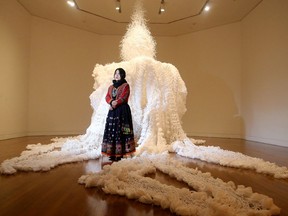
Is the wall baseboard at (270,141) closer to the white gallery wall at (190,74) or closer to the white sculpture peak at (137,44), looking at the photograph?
the white gallery wall at (190,74)

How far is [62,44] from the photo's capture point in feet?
21.0

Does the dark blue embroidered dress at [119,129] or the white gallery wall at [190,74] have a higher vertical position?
the white gallery wall at [190,74]

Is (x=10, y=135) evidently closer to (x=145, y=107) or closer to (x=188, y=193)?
(x=145, y=107)

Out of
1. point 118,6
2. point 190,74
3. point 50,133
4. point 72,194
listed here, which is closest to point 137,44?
Result: point 118,6

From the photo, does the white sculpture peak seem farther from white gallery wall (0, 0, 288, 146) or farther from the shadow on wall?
the shadow on wall

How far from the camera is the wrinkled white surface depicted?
138 cm

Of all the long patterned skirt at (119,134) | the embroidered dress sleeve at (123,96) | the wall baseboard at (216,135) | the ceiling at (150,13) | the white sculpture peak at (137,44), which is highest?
the ceiling at (150,13)

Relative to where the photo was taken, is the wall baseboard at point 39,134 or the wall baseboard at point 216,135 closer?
the wall baseboard at point 39,134

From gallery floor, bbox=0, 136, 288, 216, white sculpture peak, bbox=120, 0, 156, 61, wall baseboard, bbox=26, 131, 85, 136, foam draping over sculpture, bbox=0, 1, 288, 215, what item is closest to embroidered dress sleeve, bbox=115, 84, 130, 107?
foam draping over sculpture, bbox=0, 1, 288, 215

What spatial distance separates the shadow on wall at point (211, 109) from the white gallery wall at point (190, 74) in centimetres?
3

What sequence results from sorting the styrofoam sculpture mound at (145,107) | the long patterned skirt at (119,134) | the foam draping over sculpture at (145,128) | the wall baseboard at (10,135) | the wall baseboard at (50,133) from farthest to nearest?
the wall baseboard at (50,133) < the wall baseboard at (10,135) < the styrofoam sculpture mound at (145,107) < the long patterned skirt at (119,134) < the foam draping over sculpture at (145,128)

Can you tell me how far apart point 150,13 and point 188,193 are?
16.6 feet

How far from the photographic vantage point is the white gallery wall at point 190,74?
5.00m

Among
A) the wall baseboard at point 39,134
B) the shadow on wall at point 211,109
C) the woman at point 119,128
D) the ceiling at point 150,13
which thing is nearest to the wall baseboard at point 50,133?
the wall baseboard at point 39,134
